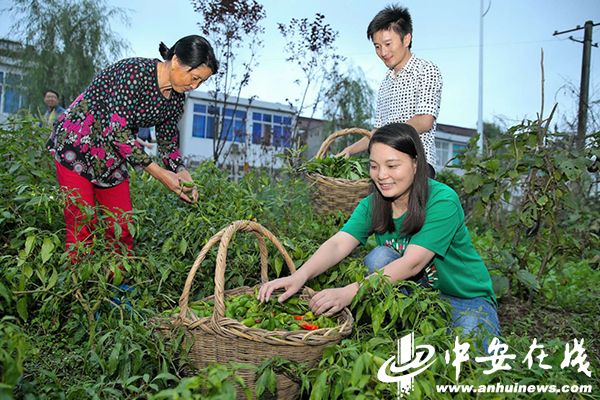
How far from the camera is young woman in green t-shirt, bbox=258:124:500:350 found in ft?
5.95

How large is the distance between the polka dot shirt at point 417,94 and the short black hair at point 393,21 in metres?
0.19

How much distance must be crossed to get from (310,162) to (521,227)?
1508 millimetres

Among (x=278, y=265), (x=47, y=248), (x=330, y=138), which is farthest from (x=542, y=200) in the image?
(x=47, y=248)

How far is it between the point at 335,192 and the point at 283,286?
1023mm

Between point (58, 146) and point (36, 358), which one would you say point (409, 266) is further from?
point (58, 146)

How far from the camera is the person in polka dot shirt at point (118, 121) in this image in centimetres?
229

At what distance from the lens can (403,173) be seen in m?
1.94

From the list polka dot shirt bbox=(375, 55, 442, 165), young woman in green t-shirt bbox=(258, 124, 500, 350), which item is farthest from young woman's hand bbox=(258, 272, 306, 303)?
polka dot shirt bbox=(375, 55, 442, 165)

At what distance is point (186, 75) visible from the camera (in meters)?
2.33

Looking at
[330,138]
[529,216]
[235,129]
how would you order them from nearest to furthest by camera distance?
1. [529,216]
2. [330,138]
3. [235,129]

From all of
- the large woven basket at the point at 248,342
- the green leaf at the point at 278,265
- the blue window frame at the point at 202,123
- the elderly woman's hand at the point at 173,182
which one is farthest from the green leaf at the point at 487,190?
the blue window frame at the point at 202,123

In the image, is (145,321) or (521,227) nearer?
(145,321)

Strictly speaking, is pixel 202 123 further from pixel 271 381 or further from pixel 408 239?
pixel 271 381

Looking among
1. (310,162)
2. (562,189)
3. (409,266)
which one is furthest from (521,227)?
(409,266)
